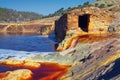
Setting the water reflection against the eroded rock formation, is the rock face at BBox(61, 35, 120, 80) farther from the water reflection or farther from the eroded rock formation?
the water reflection

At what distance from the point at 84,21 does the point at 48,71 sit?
63.2ft

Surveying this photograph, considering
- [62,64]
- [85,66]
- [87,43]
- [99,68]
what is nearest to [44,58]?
[62,64]

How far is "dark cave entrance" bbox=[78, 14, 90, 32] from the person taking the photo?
43.1 m

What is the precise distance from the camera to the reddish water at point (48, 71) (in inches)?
1011

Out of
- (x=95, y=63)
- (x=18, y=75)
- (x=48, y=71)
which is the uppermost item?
(x=95, y=63)

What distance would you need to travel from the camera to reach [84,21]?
1804 inches

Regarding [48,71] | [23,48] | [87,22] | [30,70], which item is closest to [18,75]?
[30,70]

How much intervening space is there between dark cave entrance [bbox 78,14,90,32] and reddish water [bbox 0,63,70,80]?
46.9ft

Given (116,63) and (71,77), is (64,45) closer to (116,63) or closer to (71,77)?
(71,77)

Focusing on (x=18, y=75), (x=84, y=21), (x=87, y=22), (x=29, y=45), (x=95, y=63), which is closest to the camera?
(x=95, y=63)

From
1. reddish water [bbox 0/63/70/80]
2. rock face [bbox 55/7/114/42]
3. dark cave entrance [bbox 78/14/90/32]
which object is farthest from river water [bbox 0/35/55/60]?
dark cave entrance [bbox 78/14/90/32]

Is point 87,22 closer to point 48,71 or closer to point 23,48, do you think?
point 23,48

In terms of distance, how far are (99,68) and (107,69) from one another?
1509mm

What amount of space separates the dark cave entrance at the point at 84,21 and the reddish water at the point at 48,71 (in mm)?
14300
